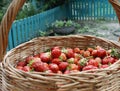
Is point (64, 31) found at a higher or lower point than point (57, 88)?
lower

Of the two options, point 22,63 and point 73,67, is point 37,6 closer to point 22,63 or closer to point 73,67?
point 22,63

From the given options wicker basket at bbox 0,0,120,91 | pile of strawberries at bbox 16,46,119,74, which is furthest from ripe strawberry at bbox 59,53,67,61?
wicker basket at bbox 0,0,120,91

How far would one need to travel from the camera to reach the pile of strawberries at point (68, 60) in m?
0.92

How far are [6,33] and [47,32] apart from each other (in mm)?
4555

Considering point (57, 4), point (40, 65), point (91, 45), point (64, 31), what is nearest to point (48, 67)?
point (40, 65)

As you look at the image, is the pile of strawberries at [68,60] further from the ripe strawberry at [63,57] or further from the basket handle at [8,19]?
the basket handle at [8,19]

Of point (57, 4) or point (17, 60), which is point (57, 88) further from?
point (57, 4)

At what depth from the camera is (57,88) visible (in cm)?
71

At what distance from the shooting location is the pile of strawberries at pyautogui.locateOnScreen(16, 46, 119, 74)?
925 mm

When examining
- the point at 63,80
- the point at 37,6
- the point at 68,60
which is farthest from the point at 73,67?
the point at 37,6

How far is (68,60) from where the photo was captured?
105cm

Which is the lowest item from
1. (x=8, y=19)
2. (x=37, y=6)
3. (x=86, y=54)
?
(x=37, y=6)

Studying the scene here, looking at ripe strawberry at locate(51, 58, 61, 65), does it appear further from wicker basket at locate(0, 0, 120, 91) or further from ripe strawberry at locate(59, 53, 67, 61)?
wicker basket at locate(0, 0, 120, 91)

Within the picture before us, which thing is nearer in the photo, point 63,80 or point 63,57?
point 63,80
